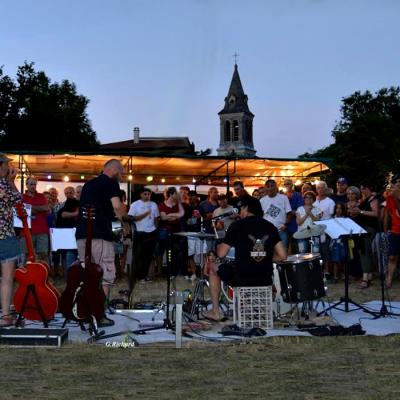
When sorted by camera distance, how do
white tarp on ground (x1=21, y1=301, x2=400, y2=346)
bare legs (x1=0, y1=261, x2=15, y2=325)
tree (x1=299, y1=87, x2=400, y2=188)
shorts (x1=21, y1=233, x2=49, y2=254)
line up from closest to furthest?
white tarp on ground (x1=21, y1=301, x2=400, y2=346)
bare legs (x1=0, y1=261, x2=15, y2=325)
shorts (x1=21, y1=233, x2=49, y2=254)
tree (x1=299, y1=87, x2=400, y2=188)

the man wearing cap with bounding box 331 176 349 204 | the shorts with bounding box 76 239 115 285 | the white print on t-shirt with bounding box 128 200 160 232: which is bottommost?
the shorts with bounding box 76 239 115 285

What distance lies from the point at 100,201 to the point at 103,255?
2.07ft

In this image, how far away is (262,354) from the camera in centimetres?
546

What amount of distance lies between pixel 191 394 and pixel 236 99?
102 meters

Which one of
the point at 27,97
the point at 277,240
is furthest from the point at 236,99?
the point at 277,240

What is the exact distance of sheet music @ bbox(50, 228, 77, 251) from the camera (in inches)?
349

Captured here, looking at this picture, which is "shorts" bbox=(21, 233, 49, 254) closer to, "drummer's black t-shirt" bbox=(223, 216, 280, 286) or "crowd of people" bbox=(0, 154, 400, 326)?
"crowd of people" bbox=(0, 154, 400, 326)

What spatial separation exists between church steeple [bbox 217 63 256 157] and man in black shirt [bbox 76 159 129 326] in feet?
311

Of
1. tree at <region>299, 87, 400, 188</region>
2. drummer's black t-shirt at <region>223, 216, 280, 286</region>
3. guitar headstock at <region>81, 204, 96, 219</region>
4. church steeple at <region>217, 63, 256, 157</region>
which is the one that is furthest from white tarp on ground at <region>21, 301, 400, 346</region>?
church steeple at <region>217, 63, 256, 157</region>

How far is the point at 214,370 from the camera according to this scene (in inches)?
191

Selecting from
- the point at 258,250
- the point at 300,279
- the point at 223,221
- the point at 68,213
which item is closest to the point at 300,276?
the point at 300,279

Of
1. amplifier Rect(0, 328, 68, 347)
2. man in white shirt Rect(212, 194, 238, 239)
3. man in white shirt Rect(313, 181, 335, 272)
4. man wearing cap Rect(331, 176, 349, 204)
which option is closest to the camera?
amplifier Rect(0, 328, 68, 347)

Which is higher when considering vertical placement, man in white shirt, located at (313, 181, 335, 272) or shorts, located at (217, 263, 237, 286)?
man in white shirt, located at (313, 181, 335, 272)

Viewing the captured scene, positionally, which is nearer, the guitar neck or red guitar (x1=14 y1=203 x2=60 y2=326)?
the guitar neck
